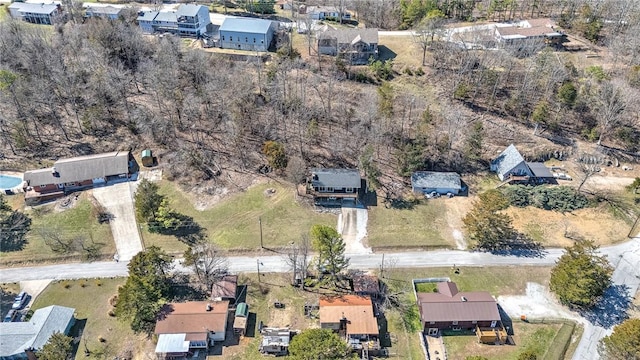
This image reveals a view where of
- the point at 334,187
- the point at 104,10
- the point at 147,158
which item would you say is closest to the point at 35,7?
the point at 104,10

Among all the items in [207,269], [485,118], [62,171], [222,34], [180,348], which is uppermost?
[222,34]

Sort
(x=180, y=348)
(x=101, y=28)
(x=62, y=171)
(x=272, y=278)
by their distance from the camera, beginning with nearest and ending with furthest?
(x=180, y=348) < (x=272, y=278) < (x=62, y=171) < (x=101, y=28)

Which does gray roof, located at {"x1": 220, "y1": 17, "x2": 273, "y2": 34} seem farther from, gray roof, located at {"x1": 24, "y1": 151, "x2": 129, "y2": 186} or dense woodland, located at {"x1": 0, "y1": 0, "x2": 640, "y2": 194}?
gray roof, located at {"x1": 24, "y1": 151, "x2": 129, "y2": 186}

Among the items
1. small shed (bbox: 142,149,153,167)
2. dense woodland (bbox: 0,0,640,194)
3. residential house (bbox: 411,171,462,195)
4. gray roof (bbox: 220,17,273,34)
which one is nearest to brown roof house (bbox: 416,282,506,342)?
residential house (bbox: 411,171,462,195)

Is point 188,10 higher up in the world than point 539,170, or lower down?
higher up

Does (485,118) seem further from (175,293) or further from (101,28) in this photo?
(101,28)

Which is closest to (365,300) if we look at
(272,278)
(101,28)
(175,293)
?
(272,278)

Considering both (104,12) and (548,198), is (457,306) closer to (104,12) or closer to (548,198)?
(548,198)

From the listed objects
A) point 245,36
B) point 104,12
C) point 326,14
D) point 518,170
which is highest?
point 326,14
